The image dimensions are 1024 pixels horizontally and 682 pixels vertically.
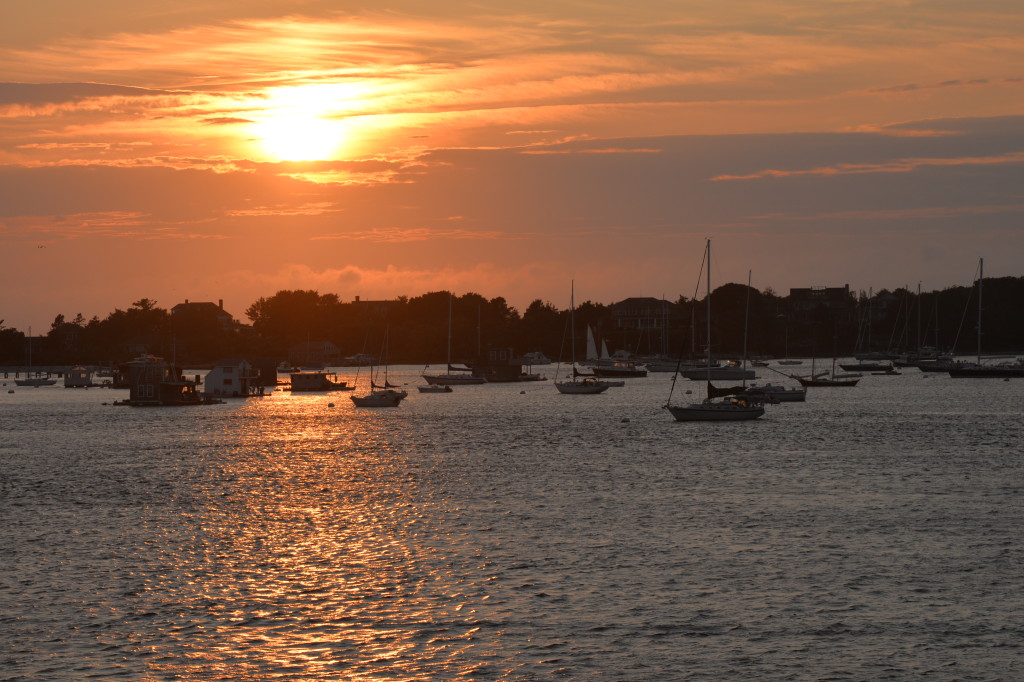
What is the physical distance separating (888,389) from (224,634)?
178m

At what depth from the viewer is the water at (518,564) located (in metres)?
27.1

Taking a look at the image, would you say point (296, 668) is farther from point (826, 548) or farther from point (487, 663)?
point (826, 548)

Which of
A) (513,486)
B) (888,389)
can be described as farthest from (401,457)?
(888,389)

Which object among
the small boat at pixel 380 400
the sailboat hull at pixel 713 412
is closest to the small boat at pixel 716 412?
the sailboat hull at pixel 713 412

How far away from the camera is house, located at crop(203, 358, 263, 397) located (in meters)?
186

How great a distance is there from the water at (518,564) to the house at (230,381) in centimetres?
10200

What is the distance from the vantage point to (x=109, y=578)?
36.4m

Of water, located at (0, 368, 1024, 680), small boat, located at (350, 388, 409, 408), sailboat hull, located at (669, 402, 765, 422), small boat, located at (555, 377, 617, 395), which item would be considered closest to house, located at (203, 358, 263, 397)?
small boat, located at (350, 388, 409, 408)

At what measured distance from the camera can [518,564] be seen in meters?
38.1

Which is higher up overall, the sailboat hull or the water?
the sailboat hull

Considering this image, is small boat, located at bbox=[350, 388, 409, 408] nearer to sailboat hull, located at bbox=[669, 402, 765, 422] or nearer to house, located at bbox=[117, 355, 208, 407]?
house, located at bbox=[117, 355, 208, 407]

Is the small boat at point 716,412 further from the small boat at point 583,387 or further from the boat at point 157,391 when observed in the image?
the boat at point 157,391

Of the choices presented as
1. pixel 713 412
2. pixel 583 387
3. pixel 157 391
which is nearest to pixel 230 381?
pixel 157 391

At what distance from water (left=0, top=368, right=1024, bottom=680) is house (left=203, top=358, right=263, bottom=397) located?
101998mm
